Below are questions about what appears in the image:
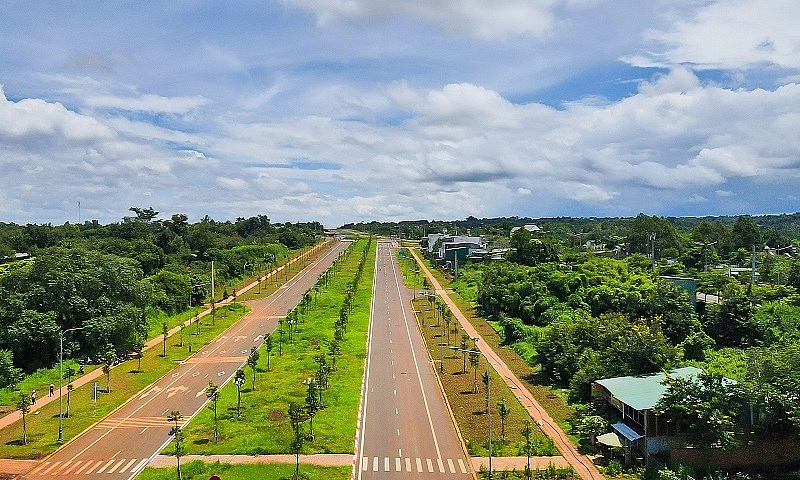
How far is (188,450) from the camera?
41562 millimetres

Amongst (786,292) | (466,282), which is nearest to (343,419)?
(786,292)

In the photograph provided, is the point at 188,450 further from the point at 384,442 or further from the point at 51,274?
the point at 51,274

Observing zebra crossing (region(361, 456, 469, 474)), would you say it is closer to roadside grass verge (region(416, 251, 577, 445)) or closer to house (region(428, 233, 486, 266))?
roadside grass verge (region(416, 251, 577, 445))

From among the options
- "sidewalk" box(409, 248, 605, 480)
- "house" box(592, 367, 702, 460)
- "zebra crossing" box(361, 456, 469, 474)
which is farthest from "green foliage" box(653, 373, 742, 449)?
"zebra crossing" box(361, 456, 469, 474)

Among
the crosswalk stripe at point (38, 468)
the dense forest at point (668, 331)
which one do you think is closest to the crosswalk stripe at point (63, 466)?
the crosswalk stripe at point (38, 468)

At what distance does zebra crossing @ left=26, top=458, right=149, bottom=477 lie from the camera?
38.8m

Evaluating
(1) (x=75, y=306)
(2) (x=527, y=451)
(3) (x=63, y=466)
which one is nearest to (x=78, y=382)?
(1) (x=75, y=306)

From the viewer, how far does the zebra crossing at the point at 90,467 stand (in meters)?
38.8

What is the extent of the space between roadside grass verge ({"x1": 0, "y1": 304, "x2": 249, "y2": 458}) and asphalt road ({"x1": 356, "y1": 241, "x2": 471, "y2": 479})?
20534mm

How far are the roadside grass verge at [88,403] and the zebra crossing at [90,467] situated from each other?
8.40 feet

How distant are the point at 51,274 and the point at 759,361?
64.5 m

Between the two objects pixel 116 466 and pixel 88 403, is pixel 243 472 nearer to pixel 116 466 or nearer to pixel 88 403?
pixel 116 466

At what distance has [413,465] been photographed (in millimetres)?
39562

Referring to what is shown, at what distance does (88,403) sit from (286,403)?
16.4 m
